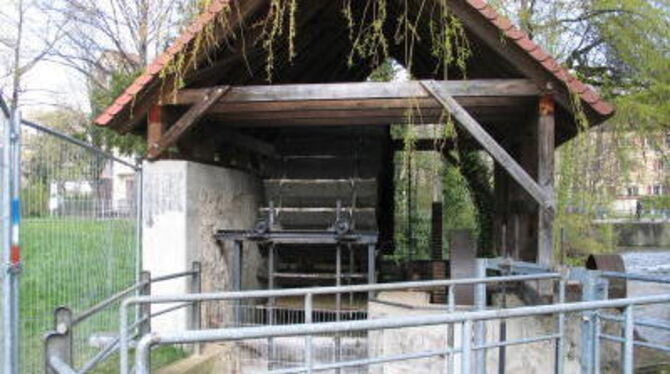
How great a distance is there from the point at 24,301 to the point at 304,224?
A: 3820 millimetres

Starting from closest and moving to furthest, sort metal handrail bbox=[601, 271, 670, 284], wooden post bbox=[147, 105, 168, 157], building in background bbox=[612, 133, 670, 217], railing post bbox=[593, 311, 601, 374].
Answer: railing post bbox=[593, 311, 601, 374] → metal handrail bbox=[601, 271, 670, 284] → wooden post bbox=[147, 105, 168, 157] → building in background bbox=[612, 133, 670, 217]

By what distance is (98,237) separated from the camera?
5.30 m

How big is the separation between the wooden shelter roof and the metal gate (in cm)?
76

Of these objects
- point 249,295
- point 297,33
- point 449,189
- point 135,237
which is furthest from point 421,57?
point 449,189

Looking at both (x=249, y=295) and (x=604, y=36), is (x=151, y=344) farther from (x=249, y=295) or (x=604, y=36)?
(x=604, y=36)

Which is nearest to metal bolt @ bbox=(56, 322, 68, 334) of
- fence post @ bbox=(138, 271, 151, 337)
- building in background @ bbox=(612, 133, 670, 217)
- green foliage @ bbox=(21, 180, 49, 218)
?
green foliage @ bbox=(21, 180, 49, 218)

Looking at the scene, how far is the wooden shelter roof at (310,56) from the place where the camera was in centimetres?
585

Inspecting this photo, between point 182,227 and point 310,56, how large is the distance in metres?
3.15

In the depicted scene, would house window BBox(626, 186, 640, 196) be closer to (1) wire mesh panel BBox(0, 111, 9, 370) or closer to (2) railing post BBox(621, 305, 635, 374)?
(2) railing post BBox(621, 305, 635, 374)

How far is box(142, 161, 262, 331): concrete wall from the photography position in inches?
261

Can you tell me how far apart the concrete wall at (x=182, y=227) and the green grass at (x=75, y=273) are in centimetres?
36

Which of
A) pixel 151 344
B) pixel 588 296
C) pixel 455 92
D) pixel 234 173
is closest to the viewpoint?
pixel 151 344

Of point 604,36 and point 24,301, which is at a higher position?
point 604,36

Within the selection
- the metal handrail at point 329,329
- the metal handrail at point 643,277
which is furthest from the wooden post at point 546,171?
the metal handrail at point 329,329
